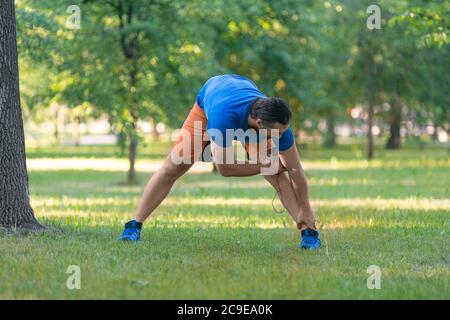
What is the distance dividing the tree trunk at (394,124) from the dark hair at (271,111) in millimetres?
26081

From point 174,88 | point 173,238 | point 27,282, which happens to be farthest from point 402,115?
point 27,282

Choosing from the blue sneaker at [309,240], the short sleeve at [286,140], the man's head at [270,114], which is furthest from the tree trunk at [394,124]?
the man's head at [270,114]

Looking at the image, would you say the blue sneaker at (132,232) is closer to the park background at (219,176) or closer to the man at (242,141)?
the man at (242,141)

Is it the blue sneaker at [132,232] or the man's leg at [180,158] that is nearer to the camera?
the man's leg at [180,158]

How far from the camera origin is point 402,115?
38.1 metres

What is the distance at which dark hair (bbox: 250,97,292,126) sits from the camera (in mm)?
6453

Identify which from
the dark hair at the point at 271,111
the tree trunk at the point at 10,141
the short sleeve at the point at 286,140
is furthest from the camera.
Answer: the tree trunk at the point at 10,141

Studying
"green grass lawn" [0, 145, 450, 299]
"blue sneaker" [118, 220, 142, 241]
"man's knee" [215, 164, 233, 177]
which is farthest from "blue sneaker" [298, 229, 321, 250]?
"blue sneaker" [118, 220, 142, 241]

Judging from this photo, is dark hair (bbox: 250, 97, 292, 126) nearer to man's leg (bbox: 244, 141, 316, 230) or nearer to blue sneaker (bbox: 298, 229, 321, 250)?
man's leg (bbox: 244, 141, 316, 230)

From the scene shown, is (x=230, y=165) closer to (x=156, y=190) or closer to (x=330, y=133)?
(x=156, y=190)

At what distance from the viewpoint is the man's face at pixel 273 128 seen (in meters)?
6.51
